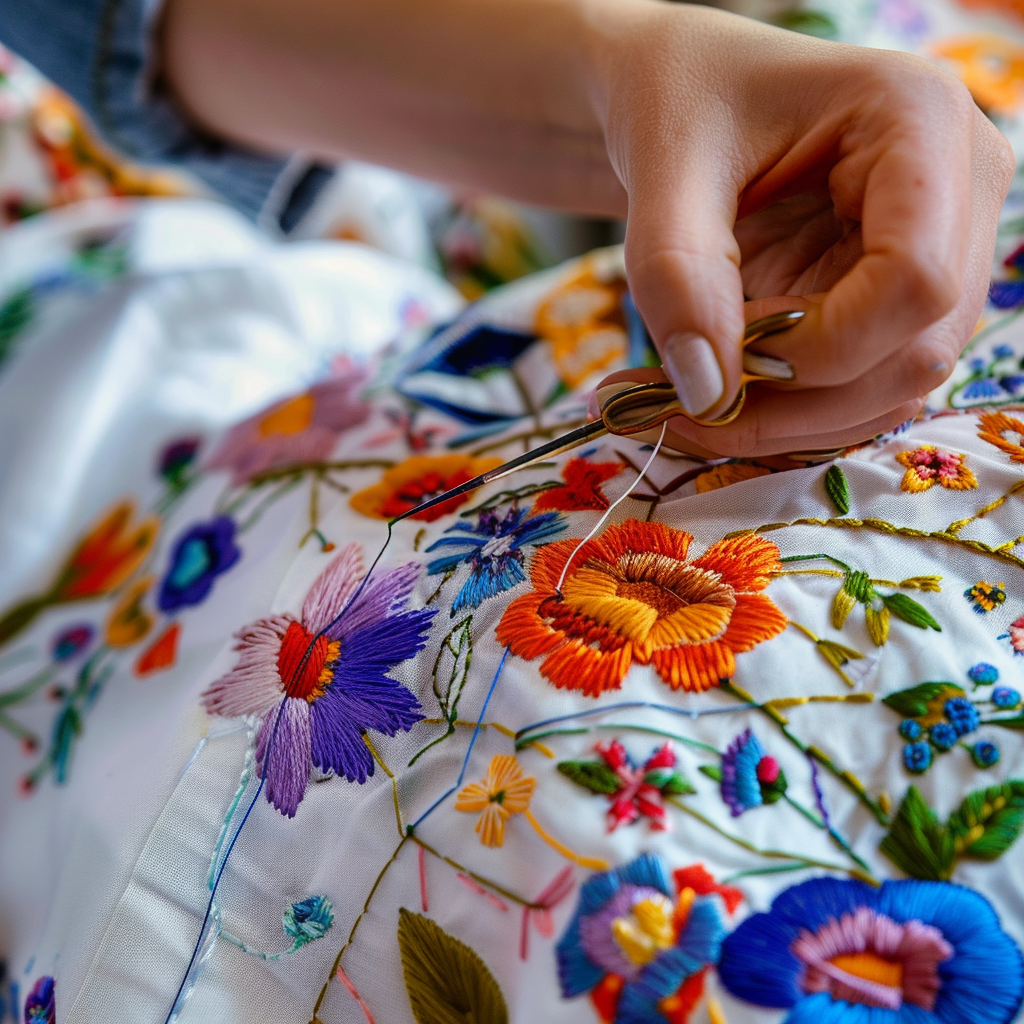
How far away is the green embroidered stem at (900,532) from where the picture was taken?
14.3 inches

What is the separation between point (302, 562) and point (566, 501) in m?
0.14

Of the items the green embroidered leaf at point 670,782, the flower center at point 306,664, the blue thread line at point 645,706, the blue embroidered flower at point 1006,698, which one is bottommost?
the flower center at point 306,664

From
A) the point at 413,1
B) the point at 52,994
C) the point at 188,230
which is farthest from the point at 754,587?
the point at 188,230

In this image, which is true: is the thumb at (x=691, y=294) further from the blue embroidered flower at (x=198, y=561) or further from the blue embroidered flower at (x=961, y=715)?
the blue embroidered flower at (x=198, y=561)

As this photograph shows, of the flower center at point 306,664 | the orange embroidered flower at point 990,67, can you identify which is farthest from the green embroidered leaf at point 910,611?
the orange embroidered flower at point 990,67

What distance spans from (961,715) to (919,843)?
5 cm

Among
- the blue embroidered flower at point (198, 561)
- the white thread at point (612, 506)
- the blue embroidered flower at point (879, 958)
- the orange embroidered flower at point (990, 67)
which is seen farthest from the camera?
the orange embroidered flower at point (990, 67)

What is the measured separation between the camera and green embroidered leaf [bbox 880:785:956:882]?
0.29m

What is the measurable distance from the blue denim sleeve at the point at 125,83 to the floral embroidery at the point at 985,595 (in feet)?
2.43

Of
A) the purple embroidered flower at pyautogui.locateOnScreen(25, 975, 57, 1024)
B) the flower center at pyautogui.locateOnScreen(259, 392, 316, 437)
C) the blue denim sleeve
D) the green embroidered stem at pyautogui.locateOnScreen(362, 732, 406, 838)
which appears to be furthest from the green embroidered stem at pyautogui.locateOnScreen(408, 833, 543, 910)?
the blue denim sleeve

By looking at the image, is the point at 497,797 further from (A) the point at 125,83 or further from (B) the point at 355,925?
(A) the point at 125,83

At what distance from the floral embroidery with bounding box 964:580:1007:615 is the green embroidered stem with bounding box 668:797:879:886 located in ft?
0.39

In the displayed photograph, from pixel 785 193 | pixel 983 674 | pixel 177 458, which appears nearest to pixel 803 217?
pixel 785 193

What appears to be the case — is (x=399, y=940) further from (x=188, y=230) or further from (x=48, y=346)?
(x=188, y=230)
